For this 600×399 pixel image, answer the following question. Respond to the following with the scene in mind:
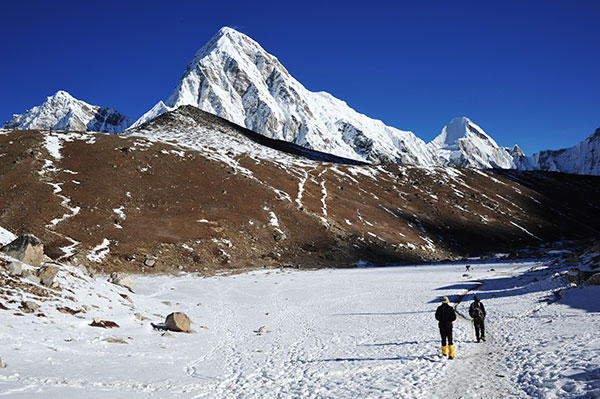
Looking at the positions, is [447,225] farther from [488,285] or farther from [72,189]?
[72,189]

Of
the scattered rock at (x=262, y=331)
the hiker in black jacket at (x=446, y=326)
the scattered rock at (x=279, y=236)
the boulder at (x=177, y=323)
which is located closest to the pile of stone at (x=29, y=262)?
the boulder at (x=177, y=323)

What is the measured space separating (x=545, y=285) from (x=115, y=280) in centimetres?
3502

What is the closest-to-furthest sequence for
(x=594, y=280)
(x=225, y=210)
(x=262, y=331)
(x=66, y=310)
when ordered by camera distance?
1. (x=66, y=310)
2. (x=262, y=331)
3. (x=594, y=280)
4. (x=225, y=210)

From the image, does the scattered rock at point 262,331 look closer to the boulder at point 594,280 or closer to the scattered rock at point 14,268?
the scattered rock at point 14,268

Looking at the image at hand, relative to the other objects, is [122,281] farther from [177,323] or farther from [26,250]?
[177,323]

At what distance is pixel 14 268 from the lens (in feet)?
70.2

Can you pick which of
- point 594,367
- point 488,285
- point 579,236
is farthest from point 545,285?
point 579,236

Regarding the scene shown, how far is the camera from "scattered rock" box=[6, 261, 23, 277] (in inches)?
834

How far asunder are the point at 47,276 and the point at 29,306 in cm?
370

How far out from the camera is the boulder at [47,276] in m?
22.1

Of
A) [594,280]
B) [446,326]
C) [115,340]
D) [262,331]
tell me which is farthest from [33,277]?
[594,280]

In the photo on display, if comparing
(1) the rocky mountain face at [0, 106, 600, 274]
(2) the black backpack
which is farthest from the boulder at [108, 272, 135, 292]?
(2) the black backpack

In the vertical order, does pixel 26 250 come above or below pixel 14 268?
above

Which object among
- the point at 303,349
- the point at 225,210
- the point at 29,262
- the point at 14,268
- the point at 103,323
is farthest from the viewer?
the point at 225,210
